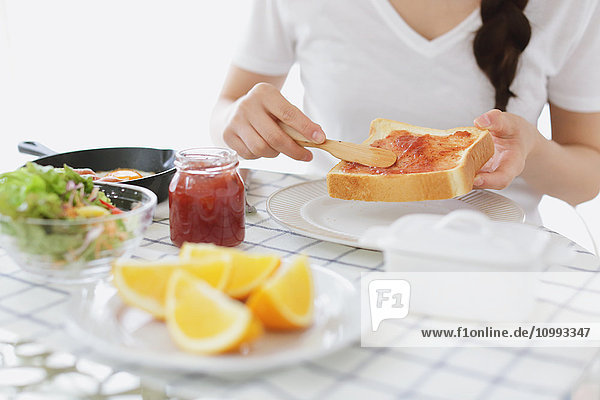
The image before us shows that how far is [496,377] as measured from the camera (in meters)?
0.72

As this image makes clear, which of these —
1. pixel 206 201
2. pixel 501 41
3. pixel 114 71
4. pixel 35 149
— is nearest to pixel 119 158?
pixel 35 149

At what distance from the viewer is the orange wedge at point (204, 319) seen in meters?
0.68

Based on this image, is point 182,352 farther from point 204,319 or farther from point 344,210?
point 344,210

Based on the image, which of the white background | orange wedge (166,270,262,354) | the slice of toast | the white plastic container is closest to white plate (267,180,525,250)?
the slice of toast

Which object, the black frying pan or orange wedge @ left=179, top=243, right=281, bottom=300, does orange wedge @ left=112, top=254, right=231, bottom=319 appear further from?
the black frying pan

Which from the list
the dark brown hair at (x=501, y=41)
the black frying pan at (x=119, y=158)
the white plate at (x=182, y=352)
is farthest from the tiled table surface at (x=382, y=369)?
the dark brown hair at (x=501, y=41)

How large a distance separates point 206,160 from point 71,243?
0.98 feet

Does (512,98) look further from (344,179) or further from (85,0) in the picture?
(85,0)

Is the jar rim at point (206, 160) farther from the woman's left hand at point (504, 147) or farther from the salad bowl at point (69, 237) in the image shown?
the woman's left hand at point (504, 147)

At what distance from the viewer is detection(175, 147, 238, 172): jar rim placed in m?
1.08

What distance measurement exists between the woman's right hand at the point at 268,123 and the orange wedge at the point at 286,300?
58 cm

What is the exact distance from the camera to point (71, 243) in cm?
89

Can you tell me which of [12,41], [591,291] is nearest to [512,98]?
[591,291]

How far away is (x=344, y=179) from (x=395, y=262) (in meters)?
0.47
